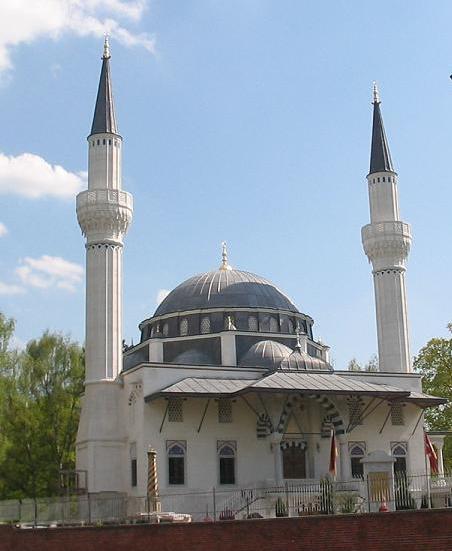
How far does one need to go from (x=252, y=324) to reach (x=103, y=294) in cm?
741

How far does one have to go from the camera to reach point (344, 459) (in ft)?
112

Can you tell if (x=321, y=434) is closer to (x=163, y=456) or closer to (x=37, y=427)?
(x=163, y=456)

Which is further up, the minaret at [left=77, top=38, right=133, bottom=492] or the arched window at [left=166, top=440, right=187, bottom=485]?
the minaret at [left=77, top=38, right=133, bottom=492]

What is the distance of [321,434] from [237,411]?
10.9 feet

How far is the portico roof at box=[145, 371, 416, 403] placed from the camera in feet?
106

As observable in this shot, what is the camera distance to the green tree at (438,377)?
44.7m

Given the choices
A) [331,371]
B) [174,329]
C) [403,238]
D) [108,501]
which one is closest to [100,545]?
[108,501]

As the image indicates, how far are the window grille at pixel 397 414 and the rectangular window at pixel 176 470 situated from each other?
883cm

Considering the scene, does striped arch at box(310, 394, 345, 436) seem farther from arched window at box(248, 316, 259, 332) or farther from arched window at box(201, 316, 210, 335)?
arched window at box(201, 316, 210, 335)

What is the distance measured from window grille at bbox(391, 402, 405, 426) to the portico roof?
5.14 feet

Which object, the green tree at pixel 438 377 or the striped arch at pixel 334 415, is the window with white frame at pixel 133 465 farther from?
the green tree at pixel 438 377

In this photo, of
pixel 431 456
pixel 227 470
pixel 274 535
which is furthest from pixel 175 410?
pixel 274 535

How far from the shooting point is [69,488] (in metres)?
34.8

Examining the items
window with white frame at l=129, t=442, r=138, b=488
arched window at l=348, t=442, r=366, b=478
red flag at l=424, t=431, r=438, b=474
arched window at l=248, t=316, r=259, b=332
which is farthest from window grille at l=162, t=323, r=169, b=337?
red flag at l=424, t=431, r=438, b=474
